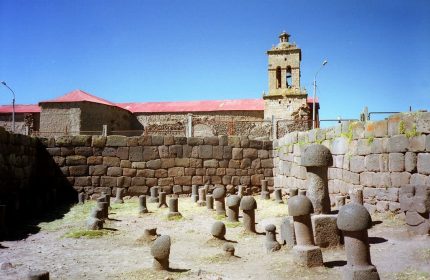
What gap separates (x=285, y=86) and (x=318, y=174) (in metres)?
33.9

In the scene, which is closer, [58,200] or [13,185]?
[13,185]

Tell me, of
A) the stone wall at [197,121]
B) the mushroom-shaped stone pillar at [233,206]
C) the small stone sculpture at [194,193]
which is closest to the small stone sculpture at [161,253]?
the mushroom-shaped stone pillar at [233,206]

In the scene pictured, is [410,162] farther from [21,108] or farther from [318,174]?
[21,108]

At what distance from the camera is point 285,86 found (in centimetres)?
3900

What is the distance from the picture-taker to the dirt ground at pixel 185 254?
193 inches

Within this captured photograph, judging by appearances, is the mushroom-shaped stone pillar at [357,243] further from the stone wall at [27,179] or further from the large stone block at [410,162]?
the stone wall at [27,179]

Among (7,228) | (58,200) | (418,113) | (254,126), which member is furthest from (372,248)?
(254,126)

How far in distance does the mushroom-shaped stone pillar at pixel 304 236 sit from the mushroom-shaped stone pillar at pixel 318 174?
3.16 feet

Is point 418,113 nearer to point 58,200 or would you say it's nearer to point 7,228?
point 7,228

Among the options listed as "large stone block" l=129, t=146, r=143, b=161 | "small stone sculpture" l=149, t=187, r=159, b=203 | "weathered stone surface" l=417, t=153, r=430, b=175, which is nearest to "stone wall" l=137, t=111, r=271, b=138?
"large stone block" l=129, t=146, r=143, b=161

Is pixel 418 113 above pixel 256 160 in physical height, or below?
above

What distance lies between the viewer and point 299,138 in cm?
1190

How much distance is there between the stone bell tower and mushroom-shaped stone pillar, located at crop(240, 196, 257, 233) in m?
30.2

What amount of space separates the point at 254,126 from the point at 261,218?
992 inches
